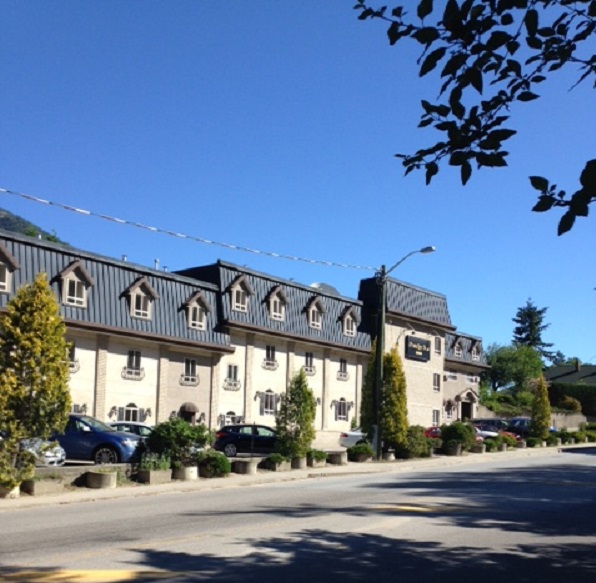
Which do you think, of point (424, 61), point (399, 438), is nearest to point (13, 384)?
point (424, 61)

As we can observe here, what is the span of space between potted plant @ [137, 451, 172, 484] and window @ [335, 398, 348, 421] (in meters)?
28.8

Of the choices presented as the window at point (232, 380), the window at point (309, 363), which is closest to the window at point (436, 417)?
the window at point (309, 363)

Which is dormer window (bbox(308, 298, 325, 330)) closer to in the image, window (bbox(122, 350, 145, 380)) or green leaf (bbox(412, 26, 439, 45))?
window (bbox(122, 350, 145, 380))

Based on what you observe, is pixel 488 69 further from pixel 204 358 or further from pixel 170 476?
pixel 204 358

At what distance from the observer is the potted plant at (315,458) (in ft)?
88.9

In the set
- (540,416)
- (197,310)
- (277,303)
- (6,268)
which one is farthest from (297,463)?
(540,416)

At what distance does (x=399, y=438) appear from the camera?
3186cm

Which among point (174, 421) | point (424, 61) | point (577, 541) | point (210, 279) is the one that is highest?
point (210, 279)

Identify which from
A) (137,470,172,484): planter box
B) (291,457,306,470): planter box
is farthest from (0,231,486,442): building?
(137,470,172,484): planter box

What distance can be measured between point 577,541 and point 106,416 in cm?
2690

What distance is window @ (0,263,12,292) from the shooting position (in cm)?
3118

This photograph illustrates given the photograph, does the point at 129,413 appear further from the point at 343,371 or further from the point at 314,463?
the point at 343,371

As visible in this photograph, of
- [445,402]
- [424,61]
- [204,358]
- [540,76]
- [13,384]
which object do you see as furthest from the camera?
[445,402]

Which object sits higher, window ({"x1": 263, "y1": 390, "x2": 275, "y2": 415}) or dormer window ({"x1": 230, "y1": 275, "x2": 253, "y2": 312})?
dormer window ({"x1": 230, "y1": 275, "x2": 253, "y2": 312})
